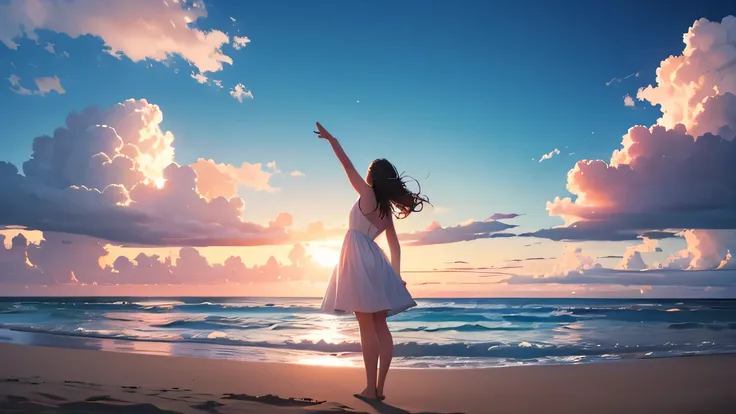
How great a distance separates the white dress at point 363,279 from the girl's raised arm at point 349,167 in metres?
0.15

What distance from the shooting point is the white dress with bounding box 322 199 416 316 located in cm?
417

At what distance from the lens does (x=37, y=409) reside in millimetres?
3520

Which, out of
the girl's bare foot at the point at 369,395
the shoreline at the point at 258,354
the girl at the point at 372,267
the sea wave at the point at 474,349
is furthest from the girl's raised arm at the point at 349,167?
the sea wave at the point at 474,349

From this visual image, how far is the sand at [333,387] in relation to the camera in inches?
156

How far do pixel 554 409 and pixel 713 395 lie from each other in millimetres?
1662

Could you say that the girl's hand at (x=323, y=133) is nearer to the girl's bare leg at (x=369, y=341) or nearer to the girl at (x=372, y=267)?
the girl at (x=372, y=267)

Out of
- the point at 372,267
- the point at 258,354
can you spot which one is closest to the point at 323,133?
the point at 372,267

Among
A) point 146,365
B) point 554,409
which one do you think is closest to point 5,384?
point 146,365

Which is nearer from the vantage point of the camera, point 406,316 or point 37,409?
point 37,409

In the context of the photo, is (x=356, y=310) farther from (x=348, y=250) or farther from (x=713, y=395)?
(x=713, y=395)

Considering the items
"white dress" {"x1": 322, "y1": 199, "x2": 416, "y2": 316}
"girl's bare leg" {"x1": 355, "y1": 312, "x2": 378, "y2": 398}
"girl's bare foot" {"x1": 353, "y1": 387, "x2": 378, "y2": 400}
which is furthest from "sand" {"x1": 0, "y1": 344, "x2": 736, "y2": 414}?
"white dress" {"x1": 322, "y1": 199, "x2": 416, "y2": 316}

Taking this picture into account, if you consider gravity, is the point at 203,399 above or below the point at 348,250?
below

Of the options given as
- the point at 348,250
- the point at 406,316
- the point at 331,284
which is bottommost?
the point at 406,316

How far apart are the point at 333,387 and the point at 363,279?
1420 mm
